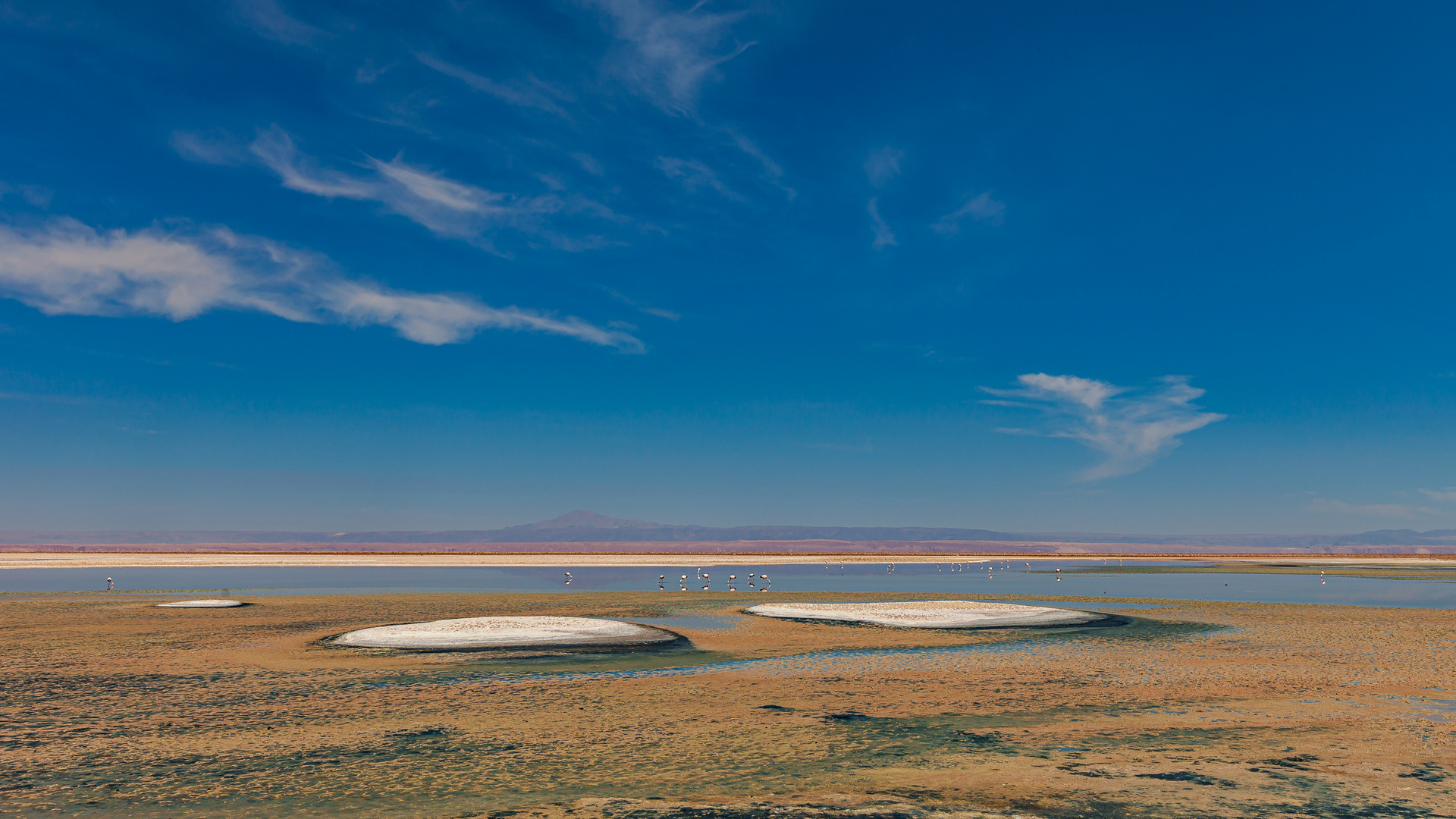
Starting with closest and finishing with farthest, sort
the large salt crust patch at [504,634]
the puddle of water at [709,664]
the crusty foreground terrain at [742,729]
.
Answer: the crusty foreground terrain at [742,729] < the puddle of water at [709,664] < the large salt crust patch at [504,634]

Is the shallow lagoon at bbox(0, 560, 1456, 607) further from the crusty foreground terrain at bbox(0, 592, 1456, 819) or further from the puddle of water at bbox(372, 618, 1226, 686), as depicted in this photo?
the puddle of water at bbox(372, 618, 1226, 686)

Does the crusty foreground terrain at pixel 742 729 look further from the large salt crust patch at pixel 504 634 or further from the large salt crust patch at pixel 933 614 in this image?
the large salt crust patch at pixel 933 614

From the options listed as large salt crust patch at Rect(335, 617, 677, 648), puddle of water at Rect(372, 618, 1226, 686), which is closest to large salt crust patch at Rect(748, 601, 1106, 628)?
puddle of water at Rect(372, 618, 1226, 686)

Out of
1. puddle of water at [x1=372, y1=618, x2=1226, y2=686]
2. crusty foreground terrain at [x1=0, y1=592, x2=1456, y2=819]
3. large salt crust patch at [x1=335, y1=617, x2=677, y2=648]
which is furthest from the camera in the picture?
large salt crust patch at [x1=335, y1=617, x2=677, y2=648]

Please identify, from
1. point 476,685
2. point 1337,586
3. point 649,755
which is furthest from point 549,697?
point 1337,586

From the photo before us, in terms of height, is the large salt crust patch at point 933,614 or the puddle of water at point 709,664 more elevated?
the puddle of water at point 709,664

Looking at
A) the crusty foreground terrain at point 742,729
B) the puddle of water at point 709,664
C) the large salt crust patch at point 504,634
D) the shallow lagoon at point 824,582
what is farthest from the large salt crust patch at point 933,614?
the shallow lagoon at point 824,582

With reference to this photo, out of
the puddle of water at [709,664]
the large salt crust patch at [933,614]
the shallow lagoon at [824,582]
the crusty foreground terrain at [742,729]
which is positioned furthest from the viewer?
the shallow lagoon at [824,582]
